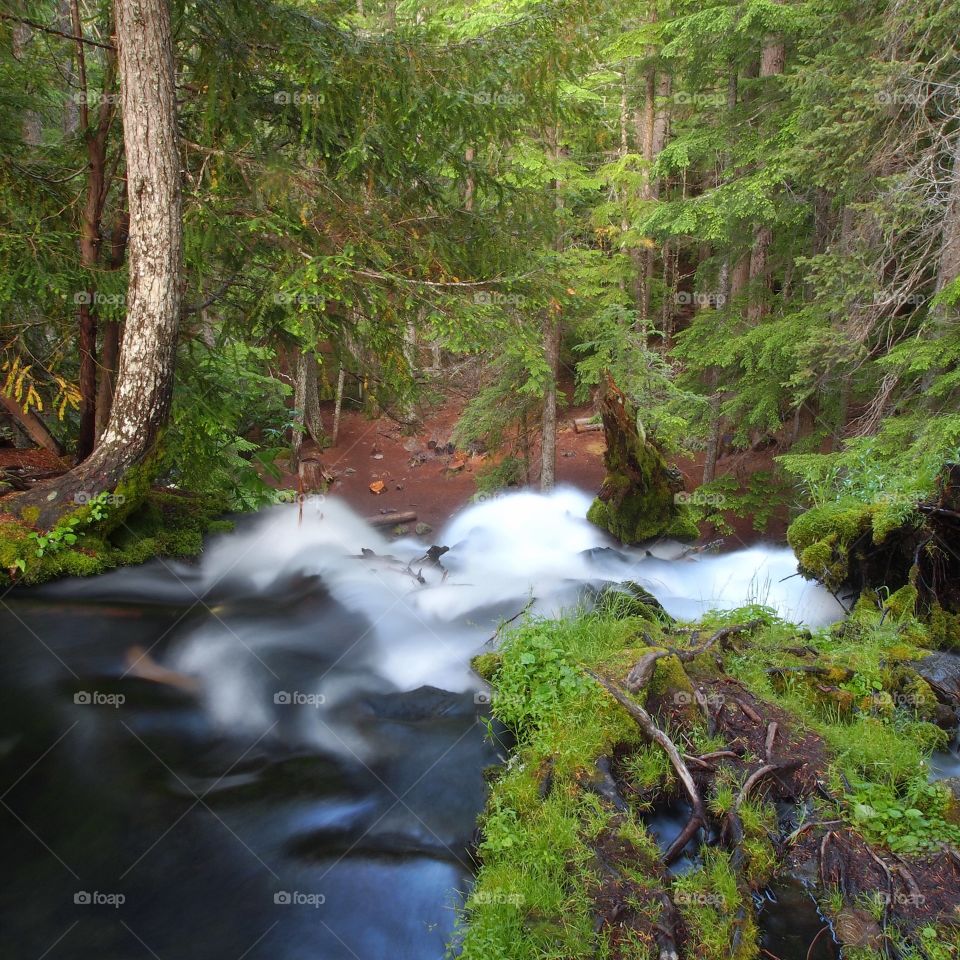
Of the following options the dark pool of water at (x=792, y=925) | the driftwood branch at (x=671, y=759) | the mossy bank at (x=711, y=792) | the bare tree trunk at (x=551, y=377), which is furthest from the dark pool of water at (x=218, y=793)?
the bare tree trunk at (x=551, y=377)

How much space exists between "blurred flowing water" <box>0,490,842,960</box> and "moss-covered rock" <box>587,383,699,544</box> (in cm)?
431

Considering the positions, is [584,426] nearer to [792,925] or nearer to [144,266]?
[144,266]

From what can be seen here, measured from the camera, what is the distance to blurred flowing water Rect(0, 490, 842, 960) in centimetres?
319

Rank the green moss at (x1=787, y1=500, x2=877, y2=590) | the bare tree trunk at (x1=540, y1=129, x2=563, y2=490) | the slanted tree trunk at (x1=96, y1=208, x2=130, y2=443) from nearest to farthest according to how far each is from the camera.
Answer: the green moss at (x1=787, y1=500, x2=877, y2=590)
the slanted tree trunk at (x1=96, y1=208, x2=130, y2=443)
the bare tree trunk at (x1=540, y1=129, x2=563, y2=490)

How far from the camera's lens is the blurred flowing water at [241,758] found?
3186 mm

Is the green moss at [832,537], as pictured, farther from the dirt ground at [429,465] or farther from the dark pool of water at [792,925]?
the dirt ground at [429,465]

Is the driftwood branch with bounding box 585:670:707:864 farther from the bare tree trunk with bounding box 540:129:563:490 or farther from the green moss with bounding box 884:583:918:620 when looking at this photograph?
the bare tree trunk with bounding box 540:129:563:490

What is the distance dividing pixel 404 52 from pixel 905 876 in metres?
7.26

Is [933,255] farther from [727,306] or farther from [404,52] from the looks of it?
[404,52]

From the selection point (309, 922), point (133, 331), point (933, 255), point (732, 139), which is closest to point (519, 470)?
point (732, 139)

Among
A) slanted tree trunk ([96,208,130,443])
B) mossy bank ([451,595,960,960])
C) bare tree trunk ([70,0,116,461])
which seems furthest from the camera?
slanted tree trunk ([96,208,130,443])

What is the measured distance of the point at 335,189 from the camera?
591cm

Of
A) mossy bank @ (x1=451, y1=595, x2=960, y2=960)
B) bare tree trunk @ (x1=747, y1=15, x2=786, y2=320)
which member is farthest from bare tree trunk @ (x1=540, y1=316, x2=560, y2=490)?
mossy bank @ (x1=451, y1=595, x2=960, y2=960)

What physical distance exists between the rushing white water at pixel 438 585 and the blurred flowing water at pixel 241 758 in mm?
33
